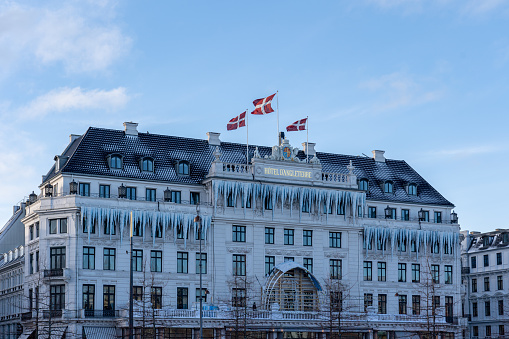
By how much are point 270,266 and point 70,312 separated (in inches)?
865

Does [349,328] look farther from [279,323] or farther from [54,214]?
[54,214]

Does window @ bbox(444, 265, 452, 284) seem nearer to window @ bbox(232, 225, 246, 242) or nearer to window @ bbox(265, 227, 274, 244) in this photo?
window @ bbox(265, 227, 274, 244)

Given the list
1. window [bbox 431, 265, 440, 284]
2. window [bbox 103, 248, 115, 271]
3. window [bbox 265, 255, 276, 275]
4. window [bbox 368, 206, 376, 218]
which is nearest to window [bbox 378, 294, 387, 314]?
window [bbox 431, 265, 440, 284]

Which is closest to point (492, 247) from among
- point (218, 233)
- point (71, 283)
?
point (218, 233)

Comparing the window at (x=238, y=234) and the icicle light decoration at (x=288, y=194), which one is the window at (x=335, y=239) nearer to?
the icicle light decoration at (x=288, y=194)

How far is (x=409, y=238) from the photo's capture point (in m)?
106

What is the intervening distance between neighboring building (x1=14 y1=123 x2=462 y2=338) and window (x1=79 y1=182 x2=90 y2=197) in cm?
12

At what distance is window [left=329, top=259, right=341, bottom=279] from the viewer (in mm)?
100812

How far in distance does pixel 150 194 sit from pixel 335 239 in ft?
70.8

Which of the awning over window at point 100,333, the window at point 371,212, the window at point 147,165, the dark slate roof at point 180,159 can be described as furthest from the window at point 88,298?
the window at point 371,212

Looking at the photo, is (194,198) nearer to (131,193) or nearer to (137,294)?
(131,193)

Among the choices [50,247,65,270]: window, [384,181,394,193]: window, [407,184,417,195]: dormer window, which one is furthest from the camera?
[407,184,417,195]: dormer window

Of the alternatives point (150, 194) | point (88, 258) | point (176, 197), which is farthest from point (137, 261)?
point (176, 197)

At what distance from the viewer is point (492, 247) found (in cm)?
12356
